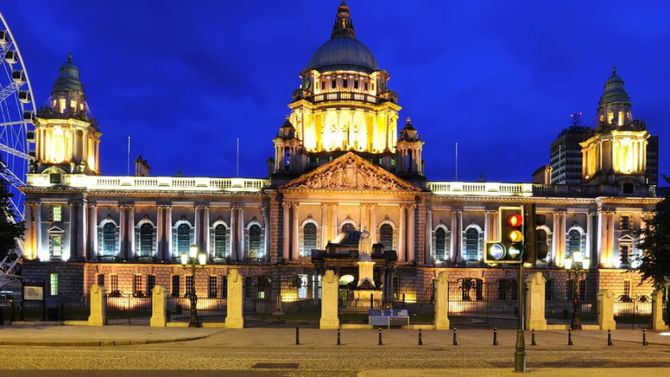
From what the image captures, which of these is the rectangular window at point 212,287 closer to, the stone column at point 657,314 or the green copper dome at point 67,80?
the green copper dome at point 67,80

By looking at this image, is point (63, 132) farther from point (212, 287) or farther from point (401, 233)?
point (401, 233)

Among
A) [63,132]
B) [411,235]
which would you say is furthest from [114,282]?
[411,235]

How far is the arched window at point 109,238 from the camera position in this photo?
8200 cm

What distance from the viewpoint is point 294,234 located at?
80.6 metres

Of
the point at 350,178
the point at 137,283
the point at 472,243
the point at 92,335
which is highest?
the point at 350,178

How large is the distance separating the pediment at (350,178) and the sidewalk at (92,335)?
41291mm

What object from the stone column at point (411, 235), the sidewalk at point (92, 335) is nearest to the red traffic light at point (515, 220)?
the sidewalk at point (92, 335)

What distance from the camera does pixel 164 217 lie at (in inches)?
3231

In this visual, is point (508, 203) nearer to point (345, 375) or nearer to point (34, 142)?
point (34, 142)

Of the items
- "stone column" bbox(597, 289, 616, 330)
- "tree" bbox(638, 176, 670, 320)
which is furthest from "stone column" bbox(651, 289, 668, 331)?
"tree" bbox(638, 176, 670, 320)

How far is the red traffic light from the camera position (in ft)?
65.0

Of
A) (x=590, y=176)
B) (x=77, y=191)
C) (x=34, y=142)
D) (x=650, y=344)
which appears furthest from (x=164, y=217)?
(x=650, y=344)

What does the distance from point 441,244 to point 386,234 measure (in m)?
6.45

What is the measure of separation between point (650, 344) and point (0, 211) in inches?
1421
